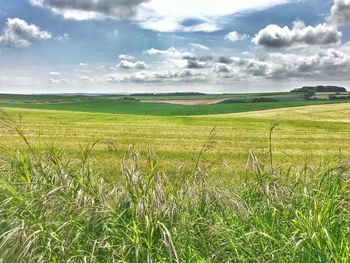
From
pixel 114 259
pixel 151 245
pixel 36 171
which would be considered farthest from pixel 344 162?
pixel 36 171

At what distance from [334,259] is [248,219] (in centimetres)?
153

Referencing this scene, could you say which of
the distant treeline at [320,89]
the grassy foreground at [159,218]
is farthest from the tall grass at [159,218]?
the distant treeline at [320,89]

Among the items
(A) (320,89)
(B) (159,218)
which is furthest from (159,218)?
(A) (320,89)

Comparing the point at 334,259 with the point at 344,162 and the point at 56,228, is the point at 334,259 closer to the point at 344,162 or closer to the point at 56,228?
the point at 344,162

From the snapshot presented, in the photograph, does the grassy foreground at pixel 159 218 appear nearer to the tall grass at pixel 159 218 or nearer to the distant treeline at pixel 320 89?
the tall grass at pixel 159 218

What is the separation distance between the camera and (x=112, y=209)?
518cm

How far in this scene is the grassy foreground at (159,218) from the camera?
4570 millimetres

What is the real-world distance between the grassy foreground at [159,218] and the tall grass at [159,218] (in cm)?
1

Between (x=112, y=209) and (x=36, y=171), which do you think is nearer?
(x=112, y=209)

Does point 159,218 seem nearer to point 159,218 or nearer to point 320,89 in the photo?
point 159,218

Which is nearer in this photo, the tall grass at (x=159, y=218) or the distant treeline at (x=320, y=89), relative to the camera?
the tall grass at (x=159, y=218)

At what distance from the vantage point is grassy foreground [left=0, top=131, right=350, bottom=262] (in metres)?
4.57

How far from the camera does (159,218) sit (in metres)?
4.97

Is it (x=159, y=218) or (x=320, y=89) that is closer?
(x=159, y=218)
